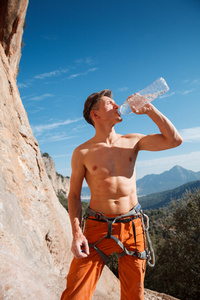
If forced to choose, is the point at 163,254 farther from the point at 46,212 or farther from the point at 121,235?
the point at 121,235

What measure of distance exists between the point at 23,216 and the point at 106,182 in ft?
9.79

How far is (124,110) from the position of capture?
3.14m

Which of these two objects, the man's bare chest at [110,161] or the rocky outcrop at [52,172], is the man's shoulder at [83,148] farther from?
the rocky outcrop at [52,172]

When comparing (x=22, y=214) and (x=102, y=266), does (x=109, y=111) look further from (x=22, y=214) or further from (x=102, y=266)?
(x=22, y=214)

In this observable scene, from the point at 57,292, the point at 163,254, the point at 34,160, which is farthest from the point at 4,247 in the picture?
the point at 163,254

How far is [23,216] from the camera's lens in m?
4.52

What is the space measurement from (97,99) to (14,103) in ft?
15.8

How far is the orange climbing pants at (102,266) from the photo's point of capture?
6.29ft

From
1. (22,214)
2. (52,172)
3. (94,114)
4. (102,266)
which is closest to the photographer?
(102,266)

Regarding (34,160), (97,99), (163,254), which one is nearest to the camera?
(97,99)

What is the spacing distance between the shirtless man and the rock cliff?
0.84 metres

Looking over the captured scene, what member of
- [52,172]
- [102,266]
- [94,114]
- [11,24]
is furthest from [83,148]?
[52,172]

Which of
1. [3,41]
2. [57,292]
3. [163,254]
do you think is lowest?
[163,254]

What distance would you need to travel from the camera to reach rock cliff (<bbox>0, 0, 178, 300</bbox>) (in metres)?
2.72
